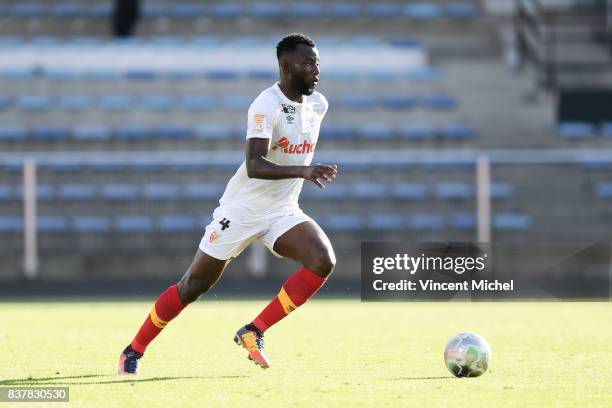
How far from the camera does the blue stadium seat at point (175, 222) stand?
1873 centimetres

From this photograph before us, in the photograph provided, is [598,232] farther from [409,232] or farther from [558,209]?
[409,232]

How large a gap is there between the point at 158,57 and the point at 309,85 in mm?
17482

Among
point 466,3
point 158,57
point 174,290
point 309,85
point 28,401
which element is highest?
point 466,3

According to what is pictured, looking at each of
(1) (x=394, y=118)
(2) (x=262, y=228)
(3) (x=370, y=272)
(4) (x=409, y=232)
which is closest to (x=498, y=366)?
(2) (x=262, y=228)

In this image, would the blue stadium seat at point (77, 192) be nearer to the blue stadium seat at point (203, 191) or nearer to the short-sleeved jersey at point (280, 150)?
the blue stadium seat at point (203, 191)

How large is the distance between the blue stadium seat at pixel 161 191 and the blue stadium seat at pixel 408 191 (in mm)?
3355

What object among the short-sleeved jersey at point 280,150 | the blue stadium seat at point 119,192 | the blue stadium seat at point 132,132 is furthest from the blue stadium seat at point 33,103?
the short-sleeved jersey at point 280,150

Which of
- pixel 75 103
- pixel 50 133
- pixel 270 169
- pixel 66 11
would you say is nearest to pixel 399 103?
pixel 75 103

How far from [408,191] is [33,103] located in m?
7.94

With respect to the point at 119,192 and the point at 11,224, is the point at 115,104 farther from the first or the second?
the point at 11,224

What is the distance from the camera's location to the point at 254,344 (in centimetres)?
784

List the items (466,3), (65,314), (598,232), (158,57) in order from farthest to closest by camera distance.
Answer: (466,3) → (158,57) → (598,232) → (65,314)

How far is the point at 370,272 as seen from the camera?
14484mm

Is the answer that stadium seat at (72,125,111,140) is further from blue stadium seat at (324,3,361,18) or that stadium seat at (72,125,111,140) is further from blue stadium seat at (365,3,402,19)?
blue stadium seat at (365,3,402,19)
